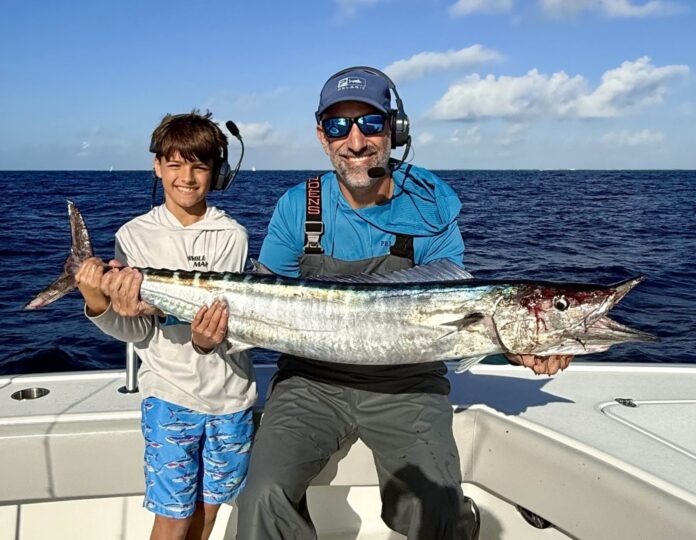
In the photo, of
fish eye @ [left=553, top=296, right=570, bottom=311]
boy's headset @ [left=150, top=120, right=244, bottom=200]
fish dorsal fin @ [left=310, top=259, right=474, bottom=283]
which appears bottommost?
fish eye @ [left=553, top=296, right=570, bottom=311]

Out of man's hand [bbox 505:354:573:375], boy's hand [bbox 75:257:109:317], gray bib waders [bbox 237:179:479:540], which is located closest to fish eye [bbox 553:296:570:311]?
man's hand [bbox 505:354:573:375]

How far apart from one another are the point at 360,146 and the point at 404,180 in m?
0.38

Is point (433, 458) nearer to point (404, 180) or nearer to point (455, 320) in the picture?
point (455, 320)

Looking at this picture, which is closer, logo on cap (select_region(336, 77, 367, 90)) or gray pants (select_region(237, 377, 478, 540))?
gray pants (select_region(237, 377, 478, 540))

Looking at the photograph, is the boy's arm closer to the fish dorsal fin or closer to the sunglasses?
the fish dorsal fin

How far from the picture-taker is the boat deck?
110 inches

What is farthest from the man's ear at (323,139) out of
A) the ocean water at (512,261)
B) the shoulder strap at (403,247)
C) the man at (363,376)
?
the ocean water at (512,261)

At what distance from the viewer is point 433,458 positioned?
2.92 m

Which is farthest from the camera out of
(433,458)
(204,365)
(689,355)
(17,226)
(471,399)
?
(17,226)

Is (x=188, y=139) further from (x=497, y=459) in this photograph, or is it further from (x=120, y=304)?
(x=497, y=459)

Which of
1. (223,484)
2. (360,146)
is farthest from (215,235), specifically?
(223,484)

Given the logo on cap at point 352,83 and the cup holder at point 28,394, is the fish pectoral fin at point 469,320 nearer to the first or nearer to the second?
the logo on cap at point 352,83

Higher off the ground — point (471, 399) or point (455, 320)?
point (455, 320)

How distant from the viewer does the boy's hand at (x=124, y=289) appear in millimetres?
3020
